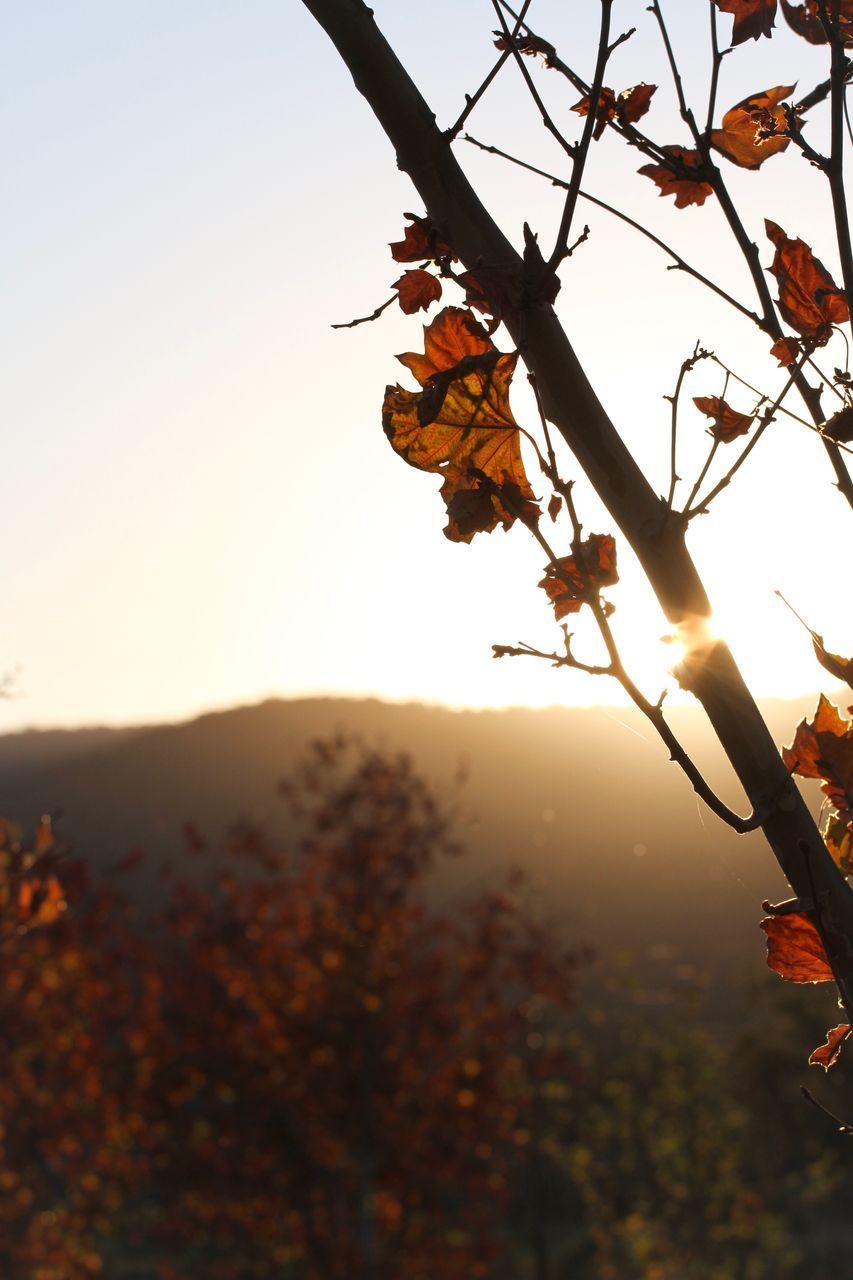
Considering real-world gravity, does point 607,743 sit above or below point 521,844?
above

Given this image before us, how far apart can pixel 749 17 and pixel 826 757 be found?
85 cm

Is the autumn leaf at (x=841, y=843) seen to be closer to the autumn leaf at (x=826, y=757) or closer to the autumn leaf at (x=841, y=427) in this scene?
the autumn leaf at (x=826, y=757)

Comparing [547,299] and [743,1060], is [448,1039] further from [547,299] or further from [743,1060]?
[547,299]

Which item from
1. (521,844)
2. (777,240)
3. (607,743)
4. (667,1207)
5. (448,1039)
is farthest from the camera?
(521,844)

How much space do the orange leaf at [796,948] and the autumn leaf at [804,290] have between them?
62 cm

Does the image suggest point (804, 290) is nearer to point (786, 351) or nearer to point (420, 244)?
point (786, 351)

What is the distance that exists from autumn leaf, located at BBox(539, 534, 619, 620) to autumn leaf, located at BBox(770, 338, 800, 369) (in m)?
0.36

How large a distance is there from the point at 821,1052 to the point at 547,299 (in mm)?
764

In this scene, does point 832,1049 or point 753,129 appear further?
point 753,129

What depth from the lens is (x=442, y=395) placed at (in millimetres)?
983

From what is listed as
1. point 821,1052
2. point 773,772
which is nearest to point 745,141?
point 773,772

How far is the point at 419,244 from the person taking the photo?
3.65 ft

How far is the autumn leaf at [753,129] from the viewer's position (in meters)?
1.30

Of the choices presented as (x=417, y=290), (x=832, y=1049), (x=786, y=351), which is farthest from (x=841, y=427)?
(x=832, y=1049)
